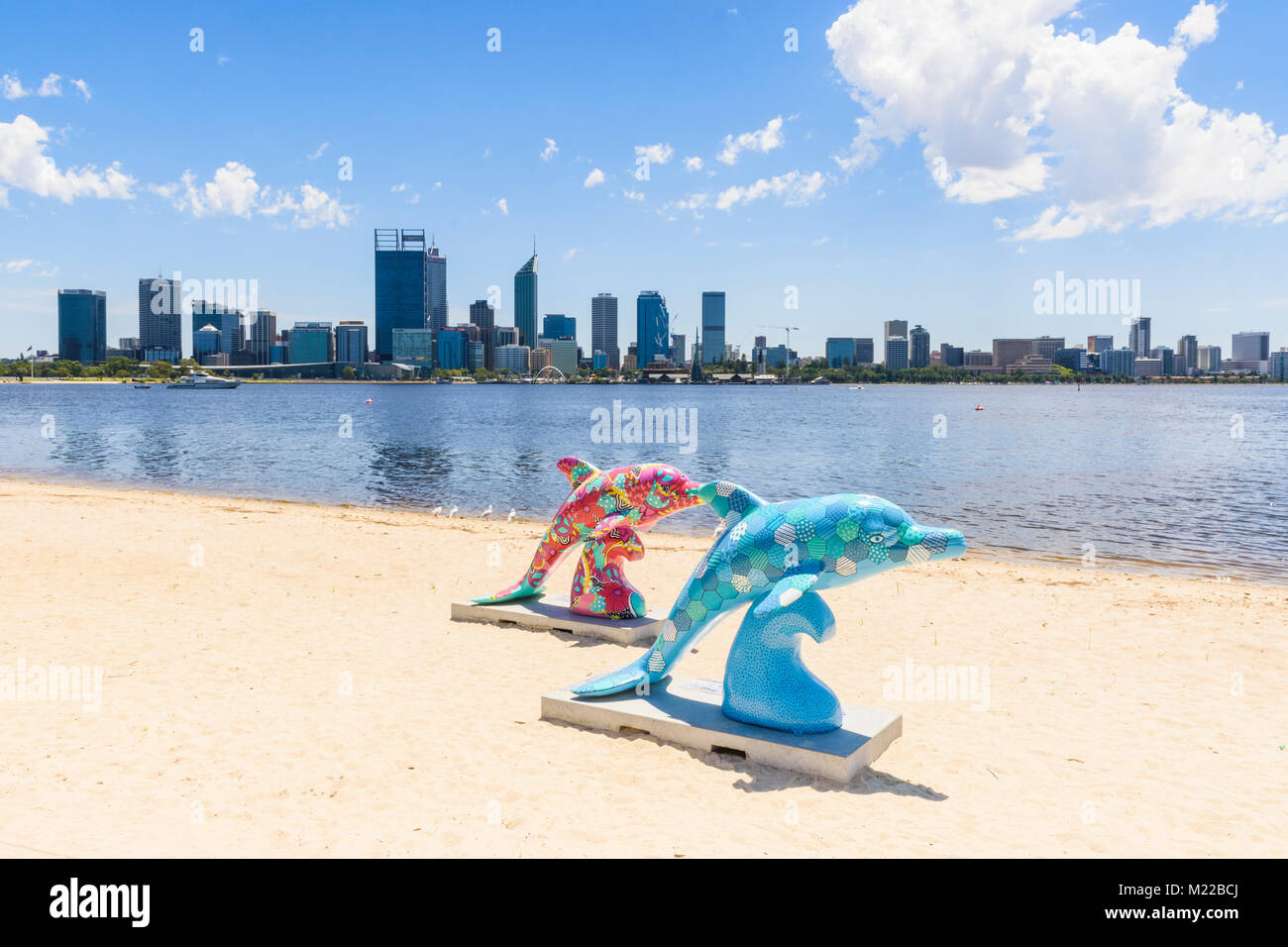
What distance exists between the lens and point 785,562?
712 centimetres

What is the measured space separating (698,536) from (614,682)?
43.4 feet

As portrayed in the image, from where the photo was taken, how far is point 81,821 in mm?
5754

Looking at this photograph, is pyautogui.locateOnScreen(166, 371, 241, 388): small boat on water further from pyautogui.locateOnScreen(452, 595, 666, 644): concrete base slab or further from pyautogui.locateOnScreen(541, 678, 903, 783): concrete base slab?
pyautogui.locateOnScreen(541, 678, 903, 783): concrete base slab

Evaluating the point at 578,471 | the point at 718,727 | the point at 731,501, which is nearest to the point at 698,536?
the point at 578,471

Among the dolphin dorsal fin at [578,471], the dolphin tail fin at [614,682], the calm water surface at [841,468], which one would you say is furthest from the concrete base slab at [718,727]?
the calm water surface at [841,468]

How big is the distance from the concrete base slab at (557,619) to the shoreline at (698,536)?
354 inches

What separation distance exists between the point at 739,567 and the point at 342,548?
37.7 feet

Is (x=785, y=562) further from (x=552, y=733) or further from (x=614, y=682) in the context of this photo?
(x=552, y=733)

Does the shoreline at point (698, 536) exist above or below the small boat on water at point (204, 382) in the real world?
below

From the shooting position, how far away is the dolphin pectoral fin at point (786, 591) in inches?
263

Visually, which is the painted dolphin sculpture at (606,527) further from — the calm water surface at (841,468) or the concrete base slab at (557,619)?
the calm water surface at (841,468)

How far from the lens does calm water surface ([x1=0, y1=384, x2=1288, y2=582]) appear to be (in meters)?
23.1
